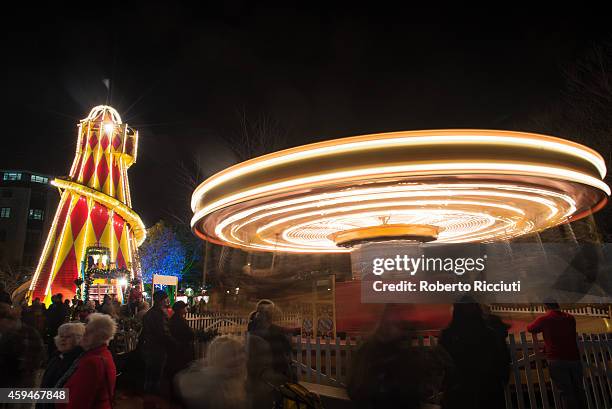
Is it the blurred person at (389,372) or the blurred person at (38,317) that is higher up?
the blurred person at (38,317)

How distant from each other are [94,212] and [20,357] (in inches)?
893

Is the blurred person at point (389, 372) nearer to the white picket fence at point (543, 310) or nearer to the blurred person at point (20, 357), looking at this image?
the blurred person at point (20, 357)

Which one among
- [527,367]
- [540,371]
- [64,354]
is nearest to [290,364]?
[64,354]

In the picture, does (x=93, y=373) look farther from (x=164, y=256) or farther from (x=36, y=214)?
(x=36, y=214)

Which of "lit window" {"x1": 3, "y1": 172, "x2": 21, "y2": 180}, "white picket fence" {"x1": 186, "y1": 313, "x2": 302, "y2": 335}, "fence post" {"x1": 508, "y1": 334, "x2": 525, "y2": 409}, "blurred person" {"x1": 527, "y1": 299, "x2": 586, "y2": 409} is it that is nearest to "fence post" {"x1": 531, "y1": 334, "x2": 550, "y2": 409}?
"fence post" {"x1": 508, "y1": 334, "x2": 525, "y2": 409}

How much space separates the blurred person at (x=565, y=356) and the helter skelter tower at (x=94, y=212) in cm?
2092

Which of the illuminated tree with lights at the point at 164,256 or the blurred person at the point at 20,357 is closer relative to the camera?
the blurred person at the point at 20,357

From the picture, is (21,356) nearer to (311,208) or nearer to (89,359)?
(89,359)

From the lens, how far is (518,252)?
13562mm

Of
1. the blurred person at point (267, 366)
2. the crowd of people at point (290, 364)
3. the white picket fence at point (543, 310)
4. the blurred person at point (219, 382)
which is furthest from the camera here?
the white picket fence at point (543, 310)

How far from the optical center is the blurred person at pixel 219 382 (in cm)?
251

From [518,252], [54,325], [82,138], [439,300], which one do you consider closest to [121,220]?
[82,138]

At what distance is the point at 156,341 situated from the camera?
5684 millimetres

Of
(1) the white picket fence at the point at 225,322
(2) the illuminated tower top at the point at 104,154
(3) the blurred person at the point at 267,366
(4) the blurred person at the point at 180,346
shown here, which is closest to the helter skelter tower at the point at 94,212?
(2) the illuminated tower top at the point at 104,154
